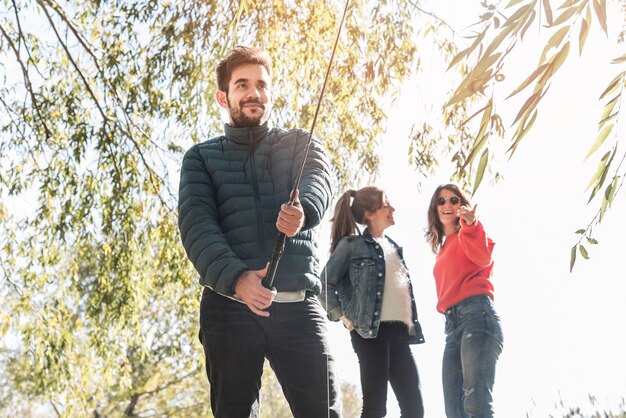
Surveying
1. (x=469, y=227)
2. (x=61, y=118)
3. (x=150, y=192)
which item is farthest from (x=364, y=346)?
(x=61, y=118)

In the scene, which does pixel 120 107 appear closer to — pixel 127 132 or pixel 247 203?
pixel 127 132

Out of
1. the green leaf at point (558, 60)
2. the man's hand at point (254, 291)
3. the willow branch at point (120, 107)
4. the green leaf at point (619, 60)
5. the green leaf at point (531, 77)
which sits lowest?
the man's hand at point (254, 291)

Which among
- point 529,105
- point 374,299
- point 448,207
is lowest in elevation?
point 529,105

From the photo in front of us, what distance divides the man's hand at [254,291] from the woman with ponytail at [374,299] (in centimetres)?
174

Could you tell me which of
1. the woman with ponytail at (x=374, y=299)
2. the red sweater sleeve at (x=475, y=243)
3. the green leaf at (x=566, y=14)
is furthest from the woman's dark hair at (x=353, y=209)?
the green leaf at (x=566, y=14)

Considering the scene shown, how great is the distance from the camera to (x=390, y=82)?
21.0 ft

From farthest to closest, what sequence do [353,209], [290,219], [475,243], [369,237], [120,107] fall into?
[120,107], [353,209], [369,237], [475,243], [290,219]

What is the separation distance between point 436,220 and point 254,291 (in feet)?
7.41

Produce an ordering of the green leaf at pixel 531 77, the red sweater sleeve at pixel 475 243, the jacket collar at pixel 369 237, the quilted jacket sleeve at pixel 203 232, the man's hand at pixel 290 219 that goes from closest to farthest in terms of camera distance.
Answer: the green leaf at pixel 531 77 → the man's hand at pixel 290 219 → the quilted jacket sleeve at pixel 203 232 → the red sweater sleeve at pixel 475 243 → the jacket collar at pixel 369 237

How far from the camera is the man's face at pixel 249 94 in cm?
Answer: 247

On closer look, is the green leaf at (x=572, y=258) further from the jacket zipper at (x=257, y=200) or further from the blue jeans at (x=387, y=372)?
the blue jeans at (x=387, y=372)

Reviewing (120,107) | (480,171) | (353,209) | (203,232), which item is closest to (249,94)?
(203,232)

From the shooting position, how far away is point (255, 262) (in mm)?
2312

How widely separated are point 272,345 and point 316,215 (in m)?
0.33
